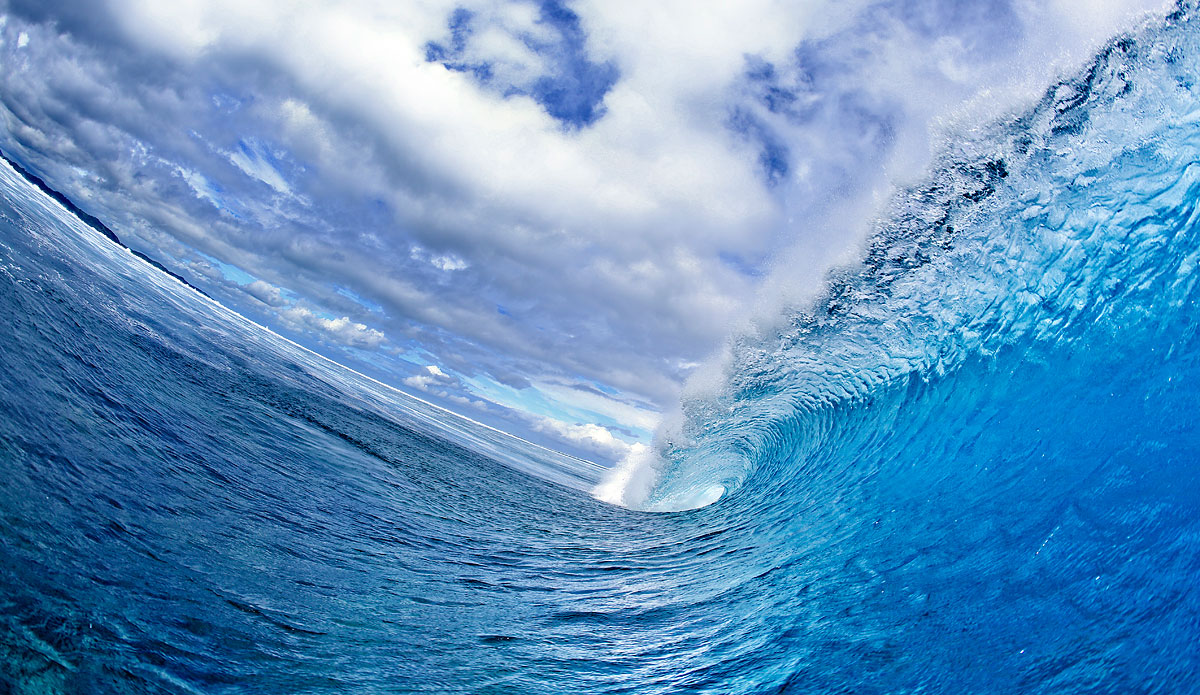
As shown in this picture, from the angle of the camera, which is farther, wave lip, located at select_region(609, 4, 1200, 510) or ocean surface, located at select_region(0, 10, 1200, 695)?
wave lip, located at select_region(609, 4, 1200, 510)

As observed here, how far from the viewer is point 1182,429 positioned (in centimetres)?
602

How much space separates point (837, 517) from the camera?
7.97 m

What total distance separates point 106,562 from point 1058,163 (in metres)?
11.5

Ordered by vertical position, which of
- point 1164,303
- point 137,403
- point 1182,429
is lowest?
point 137,403

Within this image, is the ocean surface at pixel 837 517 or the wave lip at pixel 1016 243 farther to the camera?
the wave lip at pixel 1016 243

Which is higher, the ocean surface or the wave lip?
the wave lip

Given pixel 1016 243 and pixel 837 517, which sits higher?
pixel 1016 243

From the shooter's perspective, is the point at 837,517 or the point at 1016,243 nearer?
the point at 837,517

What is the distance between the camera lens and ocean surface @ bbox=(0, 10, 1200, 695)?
3502 mm

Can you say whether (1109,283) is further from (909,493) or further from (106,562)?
(106,562)

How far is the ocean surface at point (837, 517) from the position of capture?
3502 millimetres

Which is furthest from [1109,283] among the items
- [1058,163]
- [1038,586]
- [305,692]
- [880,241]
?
[305,692]

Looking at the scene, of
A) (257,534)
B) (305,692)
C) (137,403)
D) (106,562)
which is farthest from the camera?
(137,403)

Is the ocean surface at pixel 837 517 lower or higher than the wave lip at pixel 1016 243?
lower
